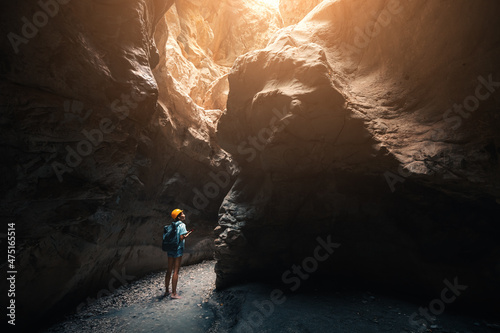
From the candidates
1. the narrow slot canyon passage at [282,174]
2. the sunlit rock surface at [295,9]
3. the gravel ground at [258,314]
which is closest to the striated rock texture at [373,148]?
the narrow slot canyon passage at [282,174]

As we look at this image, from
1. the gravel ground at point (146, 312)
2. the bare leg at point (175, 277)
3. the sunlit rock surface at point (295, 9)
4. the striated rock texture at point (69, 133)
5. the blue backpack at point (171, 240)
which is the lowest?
the gravel ground at point (146, 312)

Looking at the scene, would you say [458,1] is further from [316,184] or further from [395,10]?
[316,184]

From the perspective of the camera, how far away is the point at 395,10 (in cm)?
504

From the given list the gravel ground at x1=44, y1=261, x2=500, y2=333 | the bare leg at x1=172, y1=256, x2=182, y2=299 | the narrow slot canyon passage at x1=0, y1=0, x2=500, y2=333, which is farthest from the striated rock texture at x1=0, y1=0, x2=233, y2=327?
the bare leg at x1=172, y1=256, x2=182, y2=299

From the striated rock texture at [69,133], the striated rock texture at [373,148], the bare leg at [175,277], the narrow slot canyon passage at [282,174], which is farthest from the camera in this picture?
the bare leg at [175,277]

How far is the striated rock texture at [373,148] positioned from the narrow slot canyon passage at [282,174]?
0.11 feet

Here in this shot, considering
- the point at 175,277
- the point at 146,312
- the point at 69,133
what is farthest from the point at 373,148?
the point at 146,312

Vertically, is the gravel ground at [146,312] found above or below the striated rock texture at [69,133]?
below

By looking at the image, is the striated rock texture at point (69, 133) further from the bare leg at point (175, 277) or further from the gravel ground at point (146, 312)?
the bare leg at point (175, 277)

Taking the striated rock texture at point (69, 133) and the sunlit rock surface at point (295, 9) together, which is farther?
the sunlit rock surface at point (295, 9)

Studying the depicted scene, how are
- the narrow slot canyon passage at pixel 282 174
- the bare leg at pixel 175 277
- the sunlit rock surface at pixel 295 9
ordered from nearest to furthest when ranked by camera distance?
the narrow slot canyon passage at pixel 282 174 < the bare leg at pixel 175 277 < the sunlit rock surface at pixel 295 9

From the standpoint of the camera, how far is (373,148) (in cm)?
471

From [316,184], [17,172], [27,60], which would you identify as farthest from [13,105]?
[316,184]

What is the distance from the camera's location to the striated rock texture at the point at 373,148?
3.91m
